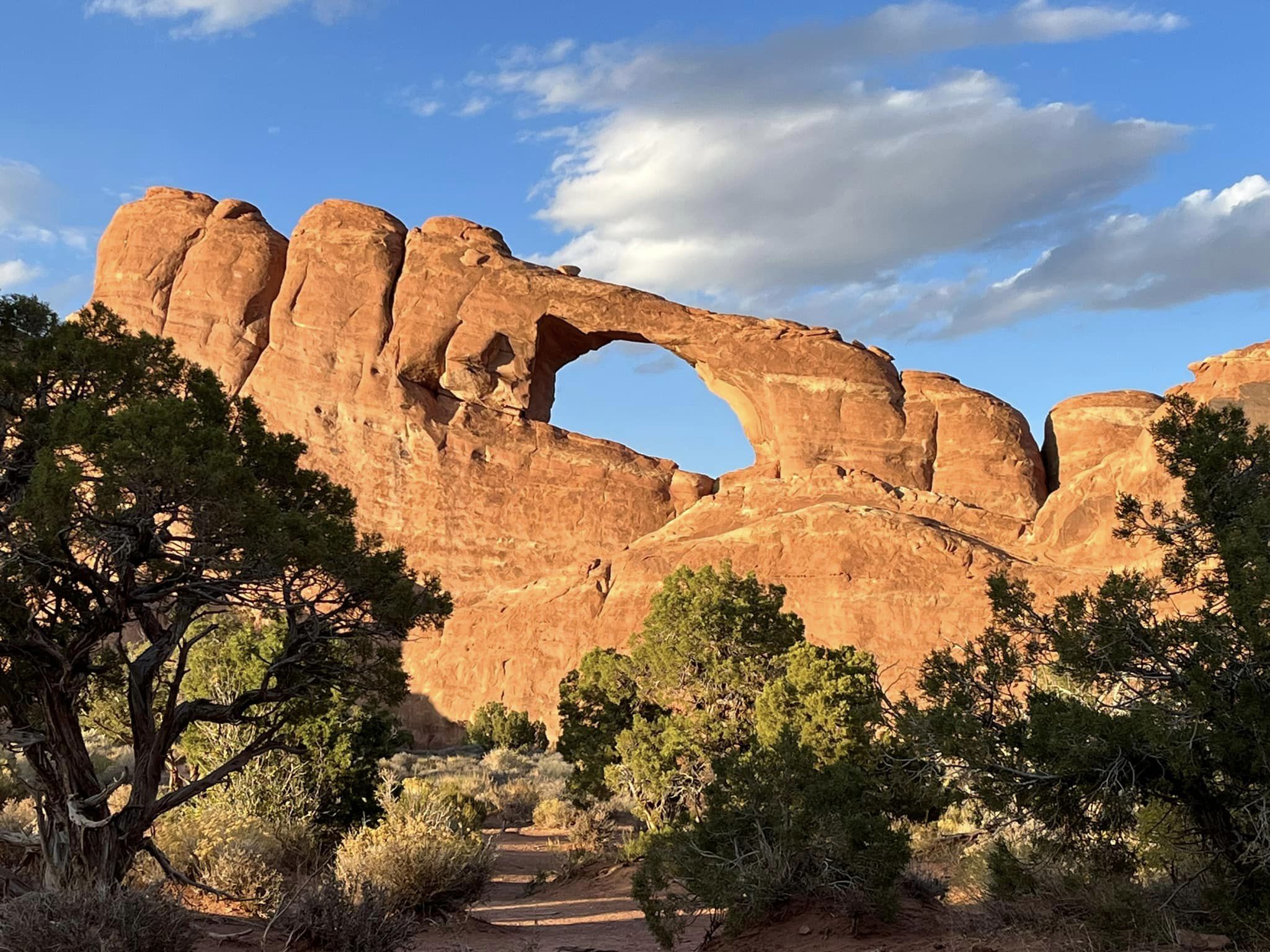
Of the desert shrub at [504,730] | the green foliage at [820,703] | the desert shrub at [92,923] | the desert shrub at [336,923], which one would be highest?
the green foliage at [820,703]

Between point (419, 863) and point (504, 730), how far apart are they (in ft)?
97.4

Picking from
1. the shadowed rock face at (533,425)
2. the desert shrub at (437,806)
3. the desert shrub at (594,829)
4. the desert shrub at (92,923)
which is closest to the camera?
the desert shrub at (92,923)

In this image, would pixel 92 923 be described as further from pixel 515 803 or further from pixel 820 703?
pixel 515 803

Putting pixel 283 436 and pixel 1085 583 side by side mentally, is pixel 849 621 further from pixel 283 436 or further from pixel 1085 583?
pixel 283 436

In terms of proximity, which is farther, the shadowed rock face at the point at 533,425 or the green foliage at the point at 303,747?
the shadowed rock face at the point at 533,425

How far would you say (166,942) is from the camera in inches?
355

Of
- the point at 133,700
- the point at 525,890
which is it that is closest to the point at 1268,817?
the point at 133,700

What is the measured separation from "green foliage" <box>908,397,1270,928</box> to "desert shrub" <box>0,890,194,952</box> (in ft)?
21.5

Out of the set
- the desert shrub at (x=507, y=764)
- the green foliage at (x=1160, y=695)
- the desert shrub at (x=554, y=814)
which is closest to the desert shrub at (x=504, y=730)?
the desert shrub at (x=507, y=764)

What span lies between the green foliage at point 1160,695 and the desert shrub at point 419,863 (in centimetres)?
792

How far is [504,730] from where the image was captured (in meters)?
43.3

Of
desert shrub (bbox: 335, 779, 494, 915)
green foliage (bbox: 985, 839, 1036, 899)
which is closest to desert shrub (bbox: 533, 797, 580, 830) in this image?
desert shrub (bbox: 335, 779, 494, 915)

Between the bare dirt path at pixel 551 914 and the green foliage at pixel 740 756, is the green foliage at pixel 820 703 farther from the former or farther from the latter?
the bare dirt path at pixel 551 914

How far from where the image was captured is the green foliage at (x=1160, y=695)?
7.50 meters
